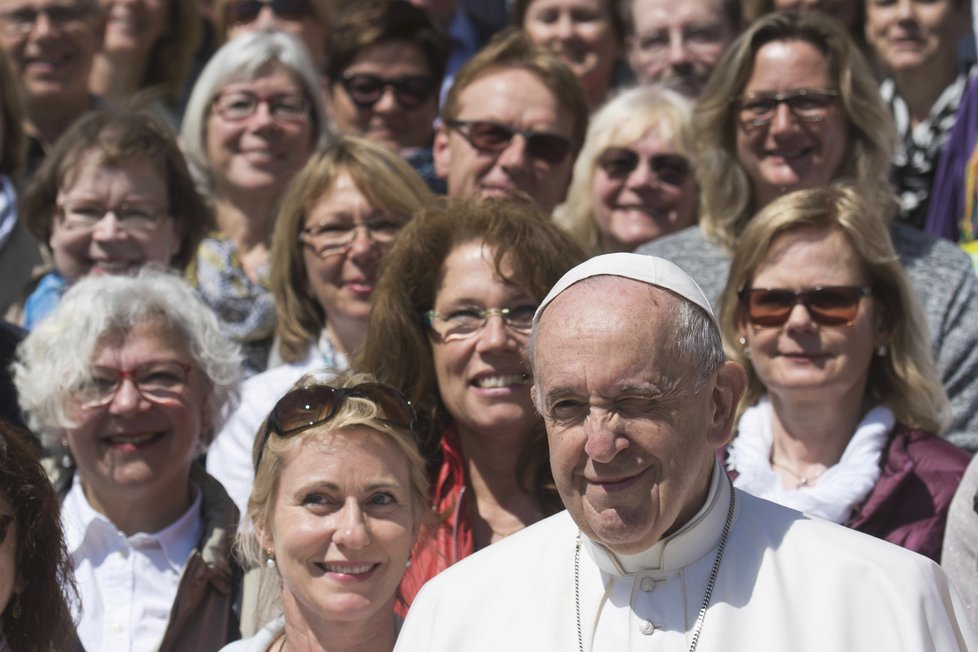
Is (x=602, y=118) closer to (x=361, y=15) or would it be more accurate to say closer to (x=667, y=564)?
(x=361, y=15)

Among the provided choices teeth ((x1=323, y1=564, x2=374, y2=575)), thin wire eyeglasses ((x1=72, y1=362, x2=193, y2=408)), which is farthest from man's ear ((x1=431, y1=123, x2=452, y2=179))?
teeth ((x1=323, y1=564, x2=374, y2=575))

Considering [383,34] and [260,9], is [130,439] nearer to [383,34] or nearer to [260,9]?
[383,34]

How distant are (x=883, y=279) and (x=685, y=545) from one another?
182 cm

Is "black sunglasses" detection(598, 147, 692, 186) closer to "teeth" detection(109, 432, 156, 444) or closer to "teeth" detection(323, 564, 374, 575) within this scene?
"teeth" detection(109, 432, 156, 444)

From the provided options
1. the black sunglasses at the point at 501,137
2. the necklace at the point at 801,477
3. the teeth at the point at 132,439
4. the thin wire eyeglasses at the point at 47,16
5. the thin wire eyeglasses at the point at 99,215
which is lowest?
the necklace at the point at 801,477

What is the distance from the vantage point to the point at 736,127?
602 centimetres

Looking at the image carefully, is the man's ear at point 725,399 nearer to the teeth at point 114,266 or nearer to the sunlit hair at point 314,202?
the sunlit hair at point 314,202

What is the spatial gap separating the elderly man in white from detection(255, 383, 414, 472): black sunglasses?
0.85 m

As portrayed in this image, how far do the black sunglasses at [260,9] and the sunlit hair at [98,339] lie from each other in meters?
2.69

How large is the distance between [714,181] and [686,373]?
2764mm

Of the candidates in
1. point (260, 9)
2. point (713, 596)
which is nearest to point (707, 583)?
point (713, 596)

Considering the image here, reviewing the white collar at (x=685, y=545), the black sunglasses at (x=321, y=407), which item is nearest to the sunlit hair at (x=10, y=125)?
the black sunglasses at (x=321, y=407)

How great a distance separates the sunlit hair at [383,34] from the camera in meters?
6.81

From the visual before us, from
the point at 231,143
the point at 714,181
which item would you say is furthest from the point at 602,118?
the point at 231,143
